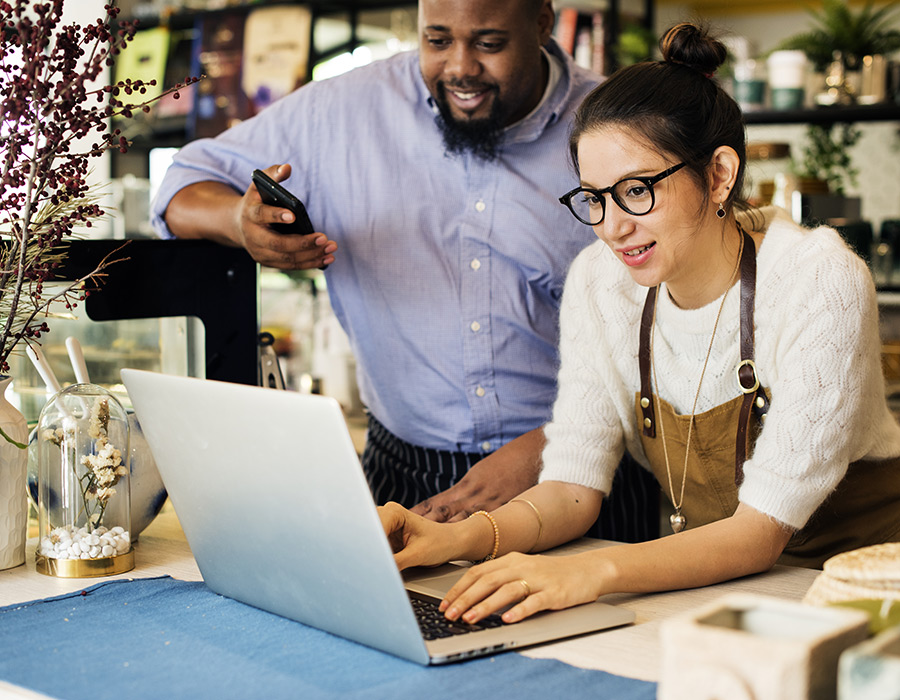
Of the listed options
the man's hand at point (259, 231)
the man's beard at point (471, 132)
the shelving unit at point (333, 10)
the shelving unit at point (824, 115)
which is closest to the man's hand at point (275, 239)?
the man's hand at point (259, 231)

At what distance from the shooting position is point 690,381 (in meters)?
1.44

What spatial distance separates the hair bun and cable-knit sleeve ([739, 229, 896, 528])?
0.89ft

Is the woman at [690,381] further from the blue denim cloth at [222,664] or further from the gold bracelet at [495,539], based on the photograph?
the blue denim cloth at [222,664]

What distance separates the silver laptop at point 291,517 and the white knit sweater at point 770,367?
0.30 meters

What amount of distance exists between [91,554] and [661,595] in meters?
0.66

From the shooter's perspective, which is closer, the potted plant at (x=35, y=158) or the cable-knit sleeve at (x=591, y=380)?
the potted plant at (x=35, y=158)

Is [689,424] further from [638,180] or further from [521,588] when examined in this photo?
[521,588]

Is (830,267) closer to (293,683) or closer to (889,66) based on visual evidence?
(293,683)

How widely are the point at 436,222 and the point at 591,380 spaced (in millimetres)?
538

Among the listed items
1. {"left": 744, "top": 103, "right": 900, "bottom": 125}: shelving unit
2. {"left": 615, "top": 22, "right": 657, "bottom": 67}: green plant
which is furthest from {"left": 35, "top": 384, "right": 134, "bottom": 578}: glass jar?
{"left": 615, "top": 22, "right": 657, "bottom": 67}: green plant

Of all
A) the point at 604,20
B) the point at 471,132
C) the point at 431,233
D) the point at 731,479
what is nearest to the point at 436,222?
the point at 431,233

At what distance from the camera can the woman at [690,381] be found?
1.18 meters

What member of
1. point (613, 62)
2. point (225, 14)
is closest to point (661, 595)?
point (613, 62)

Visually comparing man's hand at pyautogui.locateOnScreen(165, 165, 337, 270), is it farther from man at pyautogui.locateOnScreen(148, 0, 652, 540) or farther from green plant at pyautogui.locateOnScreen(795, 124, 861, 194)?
green plant at pyautogui.locateOnScreen(795, 124, 861, 194)
